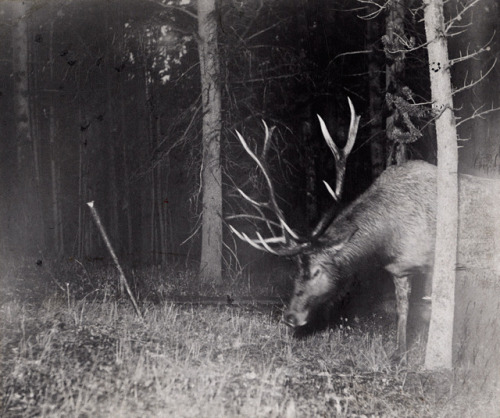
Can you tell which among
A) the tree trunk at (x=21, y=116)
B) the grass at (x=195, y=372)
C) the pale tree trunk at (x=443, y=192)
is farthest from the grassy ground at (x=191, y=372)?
the tree trunk at (x=21, y=116)

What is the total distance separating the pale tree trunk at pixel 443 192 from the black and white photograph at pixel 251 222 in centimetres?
2

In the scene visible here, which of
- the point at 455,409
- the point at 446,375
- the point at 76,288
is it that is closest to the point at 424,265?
the point at 446,375

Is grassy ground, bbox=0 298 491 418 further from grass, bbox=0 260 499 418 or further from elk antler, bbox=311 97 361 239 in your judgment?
elk antler, bbox=311 97 361 239

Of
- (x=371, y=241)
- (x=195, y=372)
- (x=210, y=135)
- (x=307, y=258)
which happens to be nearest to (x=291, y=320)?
(x=307, y=258)

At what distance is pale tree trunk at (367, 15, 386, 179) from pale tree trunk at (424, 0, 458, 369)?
13.5 ft

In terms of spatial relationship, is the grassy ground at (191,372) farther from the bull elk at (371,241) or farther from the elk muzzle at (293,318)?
the bull elk at (371,241)

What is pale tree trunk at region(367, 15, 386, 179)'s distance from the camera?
1028 cm

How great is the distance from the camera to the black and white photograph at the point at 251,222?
205 inches

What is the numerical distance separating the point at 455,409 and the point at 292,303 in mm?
2215

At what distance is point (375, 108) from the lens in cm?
1109

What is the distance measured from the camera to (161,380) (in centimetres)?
503

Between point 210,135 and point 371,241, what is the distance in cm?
422

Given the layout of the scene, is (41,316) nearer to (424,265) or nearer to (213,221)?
(213,221)

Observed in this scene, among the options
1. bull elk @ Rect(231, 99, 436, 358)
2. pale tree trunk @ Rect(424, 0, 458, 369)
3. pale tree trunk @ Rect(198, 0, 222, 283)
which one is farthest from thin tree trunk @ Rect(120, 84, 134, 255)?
pale tree trunk @ Rect(424, 0, 458, 369)
